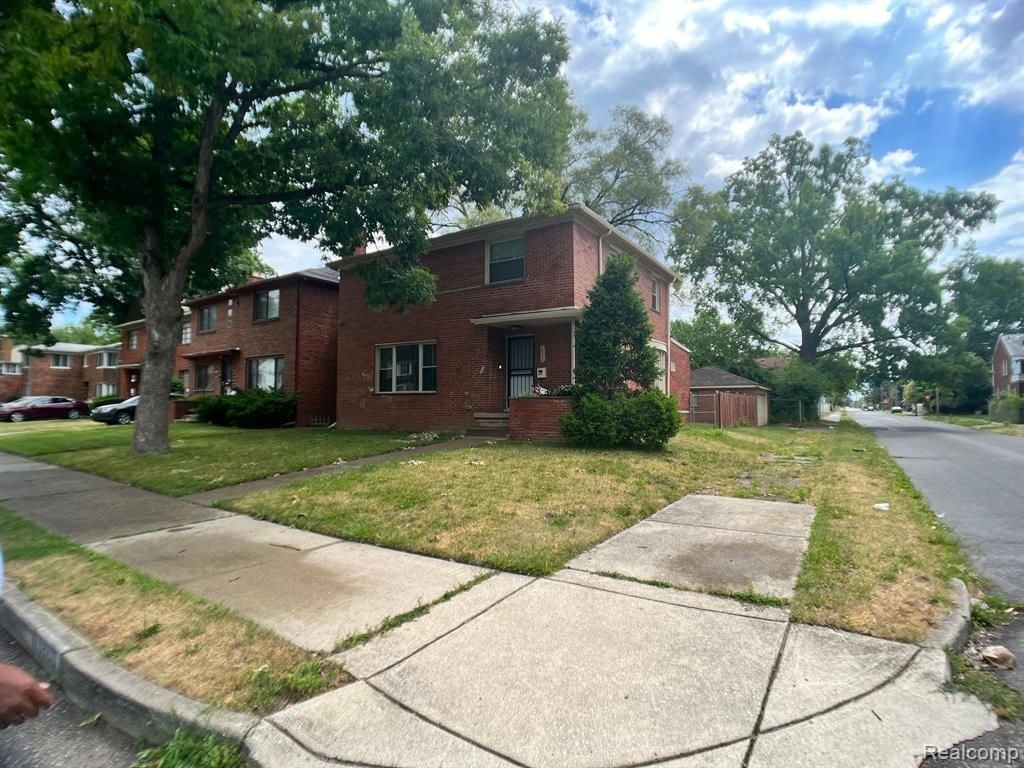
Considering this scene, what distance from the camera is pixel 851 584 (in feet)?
12.6

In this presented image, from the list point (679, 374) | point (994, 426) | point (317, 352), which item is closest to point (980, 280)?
point (994, 426)

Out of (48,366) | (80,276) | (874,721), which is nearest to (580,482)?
(874,721)

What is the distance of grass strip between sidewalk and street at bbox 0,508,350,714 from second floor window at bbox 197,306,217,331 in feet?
77.1

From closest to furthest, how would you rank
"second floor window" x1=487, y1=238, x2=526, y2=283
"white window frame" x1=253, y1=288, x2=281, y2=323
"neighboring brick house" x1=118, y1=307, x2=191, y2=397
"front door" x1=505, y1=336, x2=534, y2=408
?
"second floor window" x1=487, y1=238, x2=526, y2=283, "front door" x1=505, y1=336, x2=534, y2=408, "white window frame" x1=253, y1=288, x2=281, y2=323, "neighboring brick house" x1=118, y1=307, x2=191, y2=397

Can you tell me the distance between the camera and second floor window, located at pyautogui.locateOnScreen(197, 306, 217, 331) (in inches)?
1008

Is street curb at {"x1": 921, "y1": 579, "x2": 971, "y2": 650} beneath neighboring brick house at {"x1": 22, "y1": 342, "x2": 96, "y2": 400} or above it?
beneath

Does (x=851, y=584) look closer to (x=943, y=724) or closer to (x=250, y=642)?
(x=943, y=724)

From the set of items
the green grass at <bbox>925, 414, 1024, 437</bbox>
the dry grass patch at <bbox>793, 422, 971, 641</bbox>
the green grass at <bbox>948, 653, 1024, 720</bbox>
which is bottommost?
the green grass at <bbox>925, 414, 1024, 437</bbox>

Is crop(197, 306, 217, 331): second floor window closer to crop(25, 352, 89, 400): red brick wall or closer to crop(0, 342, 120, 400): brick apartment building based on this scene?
crop(0, 342, 120, 400): brick apartment building

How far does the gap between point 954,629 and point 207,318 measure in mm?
29239

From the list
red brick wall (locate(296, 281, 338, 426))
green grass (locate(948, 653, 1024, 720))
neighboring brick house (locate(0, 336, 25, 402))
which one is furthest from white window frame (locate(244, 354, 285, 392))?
neighboring brick house (locate(0, 336, 25, 402))

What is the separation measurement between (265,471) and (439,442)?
15.5ft

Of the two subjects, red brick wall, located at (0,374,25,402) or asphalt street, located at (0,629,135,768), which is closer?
asphalt street, located at (0,629,135,768)

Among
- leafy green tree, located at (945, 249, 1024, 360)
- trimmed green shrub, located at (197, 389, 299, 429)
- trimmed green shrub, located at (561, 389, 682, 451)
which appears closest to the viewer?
trimmed green shrub, located at (561, 389, 682, 451)
